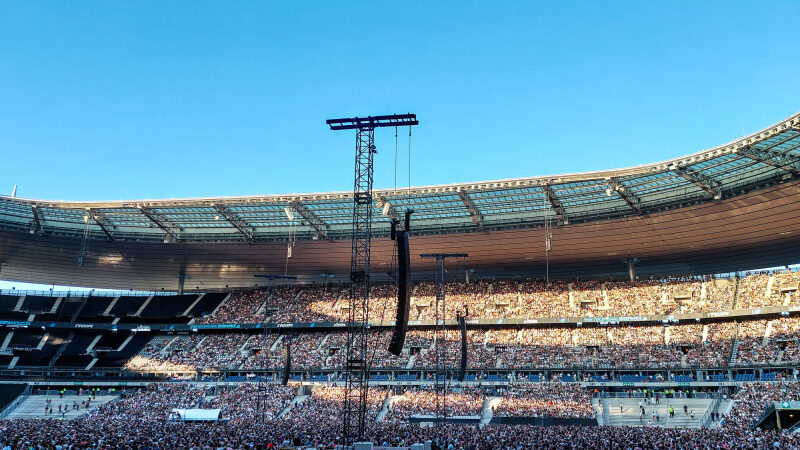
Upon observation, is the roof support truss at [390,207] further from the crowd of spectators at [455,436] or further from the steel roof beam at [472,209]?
the crowd of spectators at [455,436]

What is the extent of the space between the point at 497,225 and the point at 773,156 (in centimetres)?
2199

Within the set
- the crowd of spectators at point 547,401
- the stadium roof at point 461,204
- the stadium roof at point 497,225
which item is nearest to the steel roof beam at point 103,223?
the stadium roof at point 461,204

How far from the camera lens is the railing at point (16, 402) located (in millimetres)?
55875

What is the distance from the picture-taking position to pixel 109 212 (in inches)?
2210

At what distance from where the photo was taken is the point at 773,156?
1569 inches

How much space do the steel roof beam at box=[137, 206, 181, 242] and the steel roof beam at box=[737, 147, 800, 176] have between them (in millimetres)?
45555

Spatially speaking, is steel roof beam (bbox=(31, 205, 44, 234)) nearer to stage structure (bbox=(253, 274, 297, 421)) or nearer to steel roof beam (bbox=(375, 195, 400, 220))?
stage structure (bbox=(253, 274, 297, 421))

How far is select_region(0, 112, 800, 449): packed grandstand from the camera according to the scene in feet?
144

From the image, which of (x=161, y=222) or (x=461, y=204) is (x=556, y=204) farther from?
(x=161, y=222)

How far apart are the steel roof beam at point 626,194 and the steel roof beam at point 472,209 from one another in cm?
1065

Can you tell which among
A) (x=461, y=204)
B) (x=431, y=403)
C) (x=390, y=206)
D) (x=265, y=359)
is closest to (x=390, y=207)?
(x=390, y=206)

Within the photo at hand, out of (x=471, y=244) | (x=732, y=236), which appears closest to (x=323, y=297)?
(x=471, y=244)

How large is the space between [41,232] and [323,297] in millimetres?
28613

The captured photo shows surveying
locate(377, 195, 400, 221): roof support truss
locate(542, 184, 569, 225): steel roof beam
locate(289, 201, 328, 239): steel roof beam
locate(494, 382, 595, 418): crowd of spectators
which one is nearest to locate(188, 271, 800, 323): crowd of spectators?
locate(289, 201, 328, 239): steel roof beam
